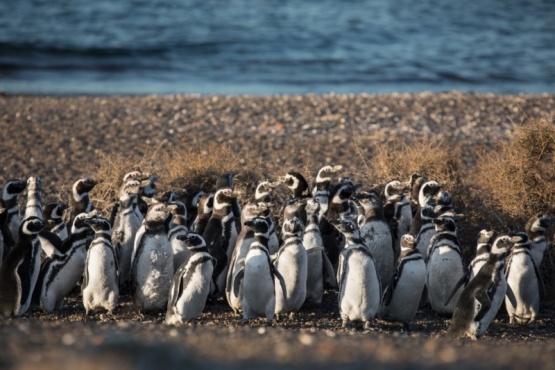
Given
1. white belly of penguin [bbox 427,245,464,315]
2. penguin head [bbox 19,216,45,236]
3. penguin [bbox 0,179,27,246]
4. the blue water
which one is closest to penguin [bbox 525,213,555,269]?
white belly of penguin [bbox 427,245,464,315]

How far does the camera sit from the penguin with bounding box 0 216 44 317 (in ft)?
28.4

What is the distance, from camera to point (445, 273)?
30.3 ft

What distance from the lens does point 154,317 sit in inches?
357

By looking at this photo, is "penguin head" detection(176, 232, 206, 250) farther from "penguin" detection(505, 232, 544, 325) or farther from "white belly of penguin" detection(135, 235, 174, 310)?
"penguin" detection(505, 232, 544, 325)

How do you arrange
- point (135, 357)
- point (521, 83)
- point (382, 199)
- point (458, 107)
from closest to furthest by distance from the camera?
point (135, 357)
point (382, 199)
point (458, 107)
point (521, 83)

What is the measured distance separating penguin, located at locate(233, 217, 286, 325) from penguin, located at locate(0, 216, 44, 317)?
2.01m

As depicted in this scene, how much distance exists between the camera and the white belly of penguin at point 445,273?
363 inches

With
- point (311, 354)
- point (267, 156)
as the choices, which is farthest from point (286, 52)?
point (311, 354)

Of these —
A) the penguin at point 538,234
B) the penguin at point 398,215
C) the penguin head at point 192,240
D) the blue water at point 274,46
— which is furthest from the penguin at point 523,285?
the blue water at point 274,46

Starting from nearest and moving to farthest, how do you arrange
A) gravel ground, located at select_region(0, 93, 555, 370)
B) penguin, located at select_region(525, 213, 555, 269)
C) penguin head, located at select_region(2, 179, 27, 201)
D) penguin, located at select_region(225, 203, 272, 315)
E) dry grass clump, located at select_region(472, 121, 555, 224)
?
gravel ground, located at select_region(0, 93, 555, 370), penguin, located at select_region(225, 203, 272, 315), penguin, located at select_region(525, 213, 555, 269), dry grass clump, located at select_region(472, 121, 555, 224), penguin head, located at select_region(2, 179, 27, 201)

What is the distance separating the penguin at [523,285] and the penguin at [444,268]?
1.63 feet

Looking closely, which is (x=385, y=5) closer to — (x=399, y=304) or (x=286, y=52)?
(x=286, y=52)

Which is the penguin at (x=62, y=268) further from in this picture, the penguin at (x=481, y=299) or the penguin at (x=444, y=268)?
the penguin at (x=481, y=299)

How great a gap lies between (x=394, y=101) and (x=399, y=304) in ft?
32.9
